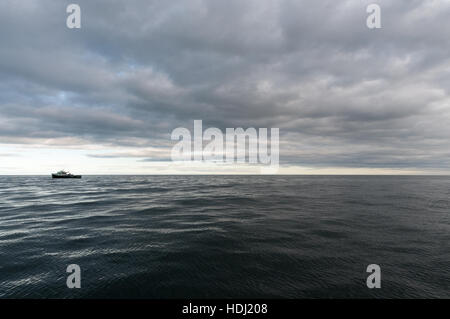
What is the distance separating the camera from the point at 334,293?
9.43 meters

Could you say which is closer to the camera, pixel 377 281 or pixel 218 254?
pixel 377 281

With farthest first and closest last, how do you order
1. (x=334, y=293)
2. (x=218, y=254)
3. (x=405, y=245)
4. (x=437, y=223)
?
1. (x=437, y=223)
2. (x=405, y=245)
3. (x=218, y=254)
4. (x=334, y=293)

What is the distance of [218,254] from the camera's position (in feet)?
46.0

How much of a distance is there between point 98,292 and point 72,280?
2.34 metres

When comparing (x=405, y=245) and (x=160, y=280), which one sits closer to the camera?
(x=160, y=280)
